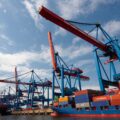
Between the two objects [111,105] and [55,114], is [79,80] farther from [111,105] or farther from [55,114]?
[111,105]

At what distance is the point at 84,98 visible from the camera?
46906 millimetres

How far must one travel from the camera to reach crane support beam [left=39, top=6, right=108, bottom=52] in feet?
116

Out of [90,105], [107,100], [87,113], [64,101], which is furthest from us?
[64,101]

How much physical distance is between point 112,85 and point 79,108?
10.9 meters

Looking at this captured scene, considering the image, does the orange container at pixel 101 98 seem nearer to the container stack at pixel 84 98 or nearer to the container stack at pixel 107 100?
the container stack at pixel 107 100

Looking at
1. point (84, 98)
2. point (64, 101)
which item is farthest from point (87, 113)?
point (64, 101)

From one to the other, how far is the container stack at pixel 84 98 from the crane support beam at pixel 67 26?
11.3 m

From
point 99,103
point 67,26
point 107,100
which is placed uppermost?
point 67,26

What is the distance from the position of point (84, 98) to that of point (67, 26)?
1865cm

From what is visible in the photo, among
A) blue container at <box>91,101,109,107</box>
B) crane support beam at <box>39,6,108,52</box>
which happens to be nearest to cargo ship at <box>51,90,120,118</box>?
blue container at <box>91,101,109,107</box>

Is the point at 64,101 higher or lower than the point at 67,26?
lower

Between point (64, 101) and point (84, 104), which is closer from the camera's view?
point (84, 104)

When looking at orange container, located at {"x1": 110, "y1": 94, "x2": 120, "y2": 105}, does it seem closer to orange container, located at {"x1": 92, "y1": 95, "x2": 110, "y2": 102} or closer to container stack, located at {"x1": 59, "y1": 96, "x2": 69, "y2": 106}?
orange container, located at {"x1": 92, "y1": 95, "x2": 110, "y2": 102}

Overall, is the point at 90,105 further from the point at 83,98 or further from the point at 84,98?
the point at 83,98
